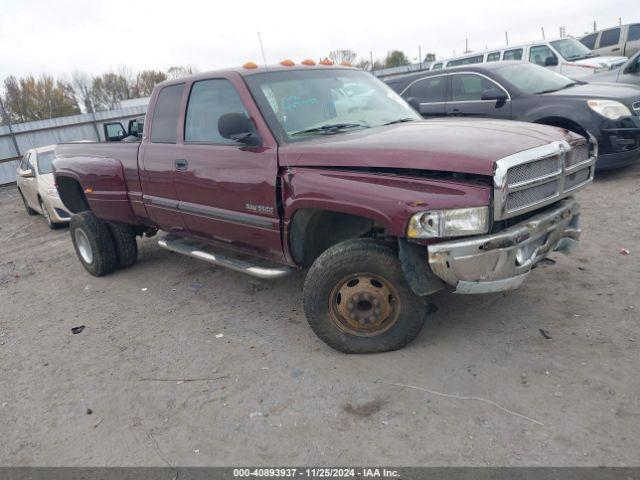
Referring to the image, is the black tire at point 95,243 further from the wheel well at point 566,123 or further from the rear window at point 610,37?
the rear window at point 610,37

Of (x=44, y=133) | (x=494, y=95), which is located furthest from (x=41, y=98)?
(x=494, y=95)

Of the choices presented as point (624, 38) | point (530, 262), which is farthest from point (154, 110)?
point (624, 38)

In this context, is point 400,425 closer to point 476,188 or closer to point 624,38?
point 476,188

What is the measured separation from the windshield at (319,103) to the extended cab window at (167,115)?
950 millimetres

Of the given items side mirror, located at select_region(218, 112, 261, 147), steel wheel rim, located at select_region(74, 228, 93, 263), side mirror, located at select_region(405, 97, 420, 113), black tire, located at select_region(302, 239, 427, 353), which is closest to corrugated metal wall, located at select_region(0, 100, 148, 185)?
steel wheel rim, located at select_region(74, 228, 93, 263)

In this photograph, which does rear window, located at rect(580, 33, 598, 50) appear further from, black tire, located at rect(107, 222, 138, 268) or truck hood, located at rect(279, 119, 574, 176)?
black tire, located at rect(107, 222, 138, 268)

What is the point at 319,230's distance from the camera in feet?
11.8

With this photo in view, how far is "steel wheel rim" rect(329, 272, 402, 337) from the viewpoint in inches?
127

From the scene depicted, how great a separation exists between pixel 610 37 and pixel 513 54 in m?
5.77

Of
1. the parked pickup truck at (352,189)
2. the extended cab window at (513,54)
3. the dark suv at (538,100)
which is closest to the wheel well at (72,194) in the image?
the parked pickup truck at (352,189)

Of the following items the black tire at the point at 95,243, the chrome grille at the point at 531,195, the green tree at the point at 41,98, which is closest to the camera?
the chrome grille at the point at 531,195

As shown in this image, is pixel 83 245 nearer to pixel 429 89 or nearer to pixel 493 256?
pixel 493 256

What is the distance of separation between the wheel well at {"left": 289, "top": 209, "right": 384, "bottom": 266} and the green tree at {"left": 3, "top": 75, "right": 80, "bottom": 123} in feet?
108

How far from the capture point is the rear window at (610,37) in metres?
15.2
